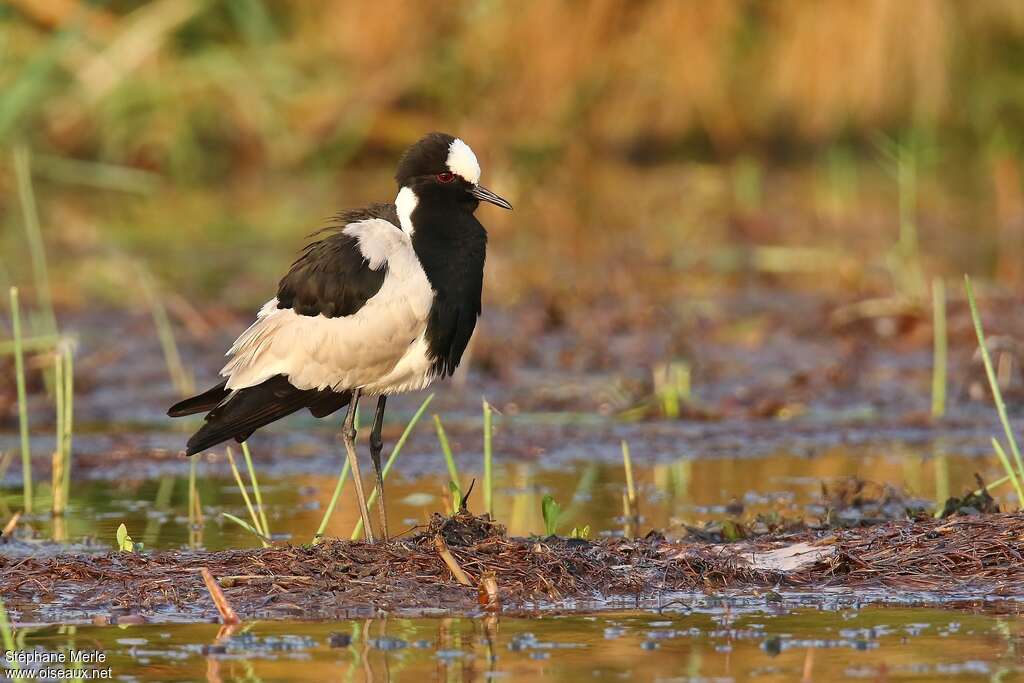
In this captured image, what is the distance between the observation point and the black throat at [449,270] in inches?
220

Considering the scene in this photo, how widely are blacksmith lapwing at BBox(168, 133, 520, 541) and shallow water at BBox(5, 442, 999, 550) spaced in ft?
1.56

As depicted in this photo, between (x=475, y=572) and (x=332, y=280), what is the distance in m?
1.07

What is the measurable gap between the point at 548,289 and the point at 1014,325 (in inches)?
112

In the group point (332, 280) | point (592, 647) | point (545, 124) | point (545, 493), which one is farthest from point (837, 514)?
point (545, 124)

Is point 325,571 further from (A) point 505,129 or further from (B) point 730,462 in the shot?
(A) point 505,129

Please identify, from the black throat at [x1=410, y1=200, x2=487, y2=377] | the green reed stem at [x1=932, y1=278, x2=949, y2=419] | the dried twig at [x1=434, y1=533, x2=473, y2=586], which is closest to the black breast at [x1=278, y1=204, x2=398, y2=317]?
the black throat at [x1=410, y1=200, x2=487, y2=377]

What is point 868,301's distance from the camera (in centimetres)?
992

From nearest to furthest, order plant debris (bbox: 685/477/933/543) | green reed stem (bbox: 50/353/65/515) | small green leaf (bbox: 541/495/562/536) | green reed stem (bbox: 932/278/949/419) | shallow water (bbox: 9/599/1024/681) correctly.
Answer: shallow water (bbox: 9/599/1024/681) < small green leaf (bbox: 541/495/562/536) < plant debris (bbox: 685/477/933/543) < green reed stem (bbox: 50/353/65/515) < green reed stem (bbox: 932/278/949/419)

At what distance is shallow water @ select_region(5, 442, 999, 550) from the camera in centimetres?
626

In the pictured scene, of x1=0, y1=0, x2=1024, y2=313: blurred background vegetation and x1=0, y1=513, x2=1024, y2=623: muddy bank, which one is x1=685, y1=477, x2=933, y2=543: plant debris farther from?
x1=0, y1=0, x2=1024, y2=313: blurred background vegetation

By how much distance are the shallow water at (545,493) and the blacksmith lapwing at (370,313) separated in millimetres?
476

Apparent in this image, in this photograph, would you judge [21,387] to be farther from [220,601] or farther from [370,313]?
[220,601]

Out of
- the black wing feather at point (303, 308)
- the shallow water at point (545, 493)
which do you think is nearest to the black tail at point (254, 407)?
the black wing feather at point (303, 308)

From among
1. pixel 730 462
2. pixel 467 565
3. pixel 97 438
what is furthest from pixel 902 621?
pixel 97 438
